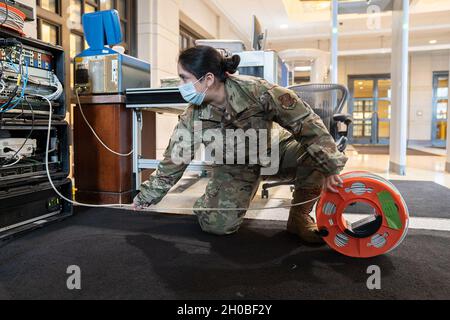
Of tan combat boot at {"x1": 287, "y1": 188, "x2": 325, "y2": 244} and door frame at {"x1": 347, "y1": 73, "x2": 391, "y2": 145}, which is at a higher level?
door frame at {"x1": 347, "y1": 73, "x2": 391, "y2": 145}

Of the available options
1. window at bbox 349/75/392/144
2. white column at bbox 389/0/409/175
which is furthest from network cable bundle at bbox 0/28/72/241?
window at bbox 349/75/392/144

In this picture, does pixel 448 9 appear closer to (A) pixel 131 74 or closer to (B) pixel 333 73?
(B) pixel 333 73

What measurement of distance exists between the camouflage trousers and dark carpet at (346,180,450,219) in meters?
0.76

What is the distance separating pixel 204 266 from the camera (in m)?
1.33

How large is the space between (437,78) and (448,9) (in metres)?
3.54

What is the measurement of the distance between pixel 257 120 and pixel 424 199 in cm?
176

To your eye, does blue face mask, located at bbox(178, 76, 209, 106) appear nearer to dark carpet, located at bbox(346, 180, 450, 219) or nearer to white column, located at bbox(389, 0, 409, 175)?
dark carpet, located at bbox(346, 180, 450, 219)

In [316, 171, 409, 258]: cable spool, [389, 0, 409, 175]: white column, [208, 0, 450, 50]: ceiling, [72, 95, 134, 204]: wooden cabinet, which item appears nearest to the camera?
[316, 171, 409, 258]: cable spool

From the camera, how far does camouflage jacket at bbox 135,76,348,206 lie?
1402 millimetres

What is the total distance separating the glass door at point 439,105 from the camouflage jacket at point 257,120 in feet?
34.8

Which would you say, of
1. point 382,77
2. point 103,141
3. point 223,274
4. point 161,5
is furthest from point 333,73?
point 382,77

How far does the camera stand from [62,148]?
6.69 ft

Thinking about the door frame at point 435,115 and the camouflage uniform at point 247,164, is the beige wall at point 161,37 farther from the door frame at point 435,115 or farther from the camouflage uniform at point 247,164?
the door frame at point 435,115

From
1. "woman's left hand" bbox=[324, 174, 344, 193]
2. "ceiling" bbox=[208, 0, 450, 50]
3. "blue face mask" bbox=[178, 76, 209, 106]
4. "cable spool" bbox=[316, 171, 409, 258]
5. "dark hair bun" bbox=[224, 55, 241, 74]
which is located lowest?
"cable spool" bbox=[316, 171, 409, 258]
